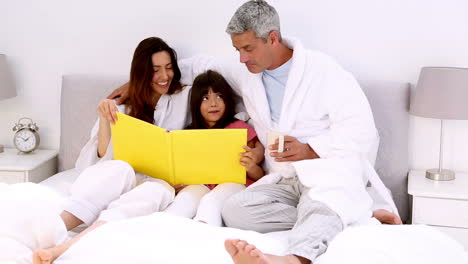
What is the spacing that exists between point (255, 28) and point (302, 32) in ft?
1.59

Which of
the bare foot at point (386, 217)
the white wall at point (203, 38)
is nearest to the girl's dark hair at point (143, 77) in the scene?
the white wall at point (203, 38)

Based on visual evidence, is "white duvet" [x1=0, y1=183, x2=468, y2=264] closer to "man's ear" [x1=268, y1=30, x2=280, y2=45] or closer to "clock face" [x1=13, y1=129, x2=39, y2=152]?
"man's ear" [x1=268, y1=30, x2=280, y2=45]

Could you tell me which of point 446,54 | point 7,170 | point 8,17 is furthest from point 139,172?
point 446,54

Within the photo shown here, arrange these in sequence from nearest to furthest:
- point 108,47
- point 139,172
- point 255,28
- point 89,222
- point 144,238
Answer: point 144,238
point 89,222
point 255,28
point 139,172
point 108,47

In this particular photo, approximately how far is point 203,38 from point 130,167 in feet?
2.62

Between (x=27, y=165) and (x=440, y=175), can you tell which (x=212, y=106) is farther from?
(x=440, y=175)

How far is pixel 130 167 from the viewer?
2070 millimetres

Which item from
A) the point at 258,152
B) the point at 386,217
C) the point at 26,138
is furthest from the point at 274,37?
the point at 26,138

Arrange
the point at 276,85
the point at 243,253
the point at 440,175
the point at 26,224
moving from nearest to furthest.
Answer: the point at 243,253 < the point at 26,224 < the point at 276,85 < the point at 440,175

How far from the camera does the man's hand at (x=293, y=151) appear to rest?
6.93 ft

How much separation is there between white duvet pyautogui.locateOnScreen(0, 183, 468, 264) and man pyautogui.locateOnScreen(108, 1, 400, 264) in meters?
0.28

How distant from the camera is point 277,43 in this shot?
2.19 metres

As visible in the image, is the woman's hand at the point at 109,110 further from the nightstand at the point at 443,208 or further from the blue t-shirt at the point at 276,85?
the nightstand at the point at 443,208

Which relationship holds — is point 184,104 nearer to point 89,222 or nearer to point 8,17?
point 89,222
